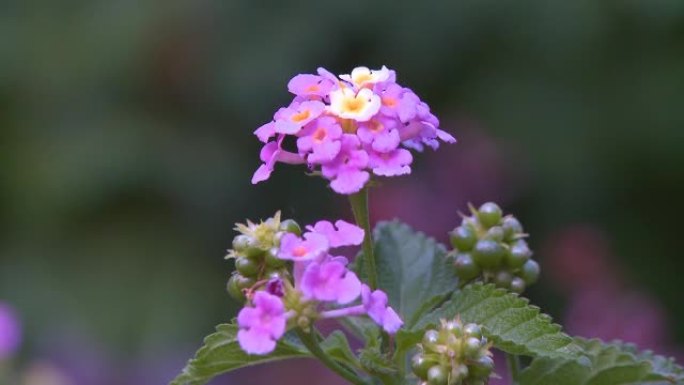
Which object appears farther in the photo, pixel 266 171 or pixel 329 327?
pixel 329 327

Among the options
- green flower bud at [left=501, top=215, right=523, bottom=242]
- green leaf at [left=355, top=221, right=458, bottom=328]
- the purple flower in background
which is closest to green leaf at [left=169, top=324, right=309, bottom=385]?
green leaf at [left=355, top=221, right=458, bottom=328]

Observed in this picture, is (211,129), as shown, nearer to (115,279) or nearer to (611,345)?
(115,279)

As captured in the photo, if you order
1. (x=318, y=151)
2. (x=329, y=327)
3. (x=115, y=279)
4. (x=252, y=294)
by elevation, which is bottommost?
(x=252, y=294)

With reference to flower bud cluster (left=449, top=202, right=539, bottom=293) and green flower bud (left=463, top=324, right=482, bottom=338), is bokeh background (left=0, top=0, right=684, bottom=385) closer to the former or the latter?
flower bud cluster (left=449, top=202, right=539, bottom=293)

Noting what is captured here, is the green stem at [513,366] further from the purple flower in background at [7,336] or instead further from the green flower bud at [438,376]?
the purple flower in background at [7,336]

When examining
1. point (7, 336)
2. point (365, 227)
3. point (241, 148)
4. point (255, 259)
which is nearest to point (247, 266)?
point (255, 259)

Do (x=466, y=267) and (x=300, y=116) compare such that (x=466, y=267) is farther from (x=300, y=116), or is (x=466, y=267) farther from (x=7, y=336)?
(x=7, y=336)

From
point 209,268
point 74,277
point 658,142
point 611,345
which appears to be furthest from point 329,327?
point 611,345
